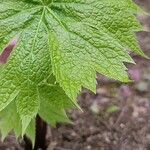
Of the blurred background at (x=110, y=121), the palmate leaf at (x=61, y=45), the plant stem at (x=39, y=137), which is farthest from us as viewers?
the blurred background at (x=110, y=121)

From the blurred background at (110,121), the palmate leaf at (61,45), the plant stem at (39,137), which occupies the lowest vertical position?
the blurred background at (110,121)

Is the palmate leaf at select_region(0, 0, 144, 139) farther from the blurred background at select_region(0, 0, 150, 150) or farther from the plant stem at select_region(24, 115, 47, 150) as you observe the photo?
the blurred background at select_region(0, 0, 150, 150)

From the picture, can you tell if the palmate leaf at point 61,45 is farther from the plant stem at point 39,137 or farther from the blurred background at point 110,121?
the blurred background at point 110,121

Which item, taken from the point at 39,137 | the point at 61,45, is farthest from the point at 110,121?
the point at 61,45

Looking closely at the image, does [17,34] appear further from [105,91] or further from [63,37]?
[105,91]

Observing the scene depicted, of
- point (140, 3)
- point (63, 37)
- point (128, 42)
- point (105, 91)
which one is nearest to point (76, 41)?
point (63, 37)

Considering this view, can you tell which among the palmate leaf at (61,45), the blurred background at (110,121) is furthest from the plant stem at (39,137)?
the palmate leaf at (61,45)

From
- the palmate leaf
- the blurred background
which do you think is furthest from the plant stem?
the palmate leaf

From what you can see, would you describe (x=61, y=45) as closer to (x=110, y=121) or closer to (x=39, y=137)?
(x=39, y=137)

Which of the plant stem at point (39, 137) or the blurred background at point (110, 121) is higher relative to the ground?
the plant stem at point (39, 137)
